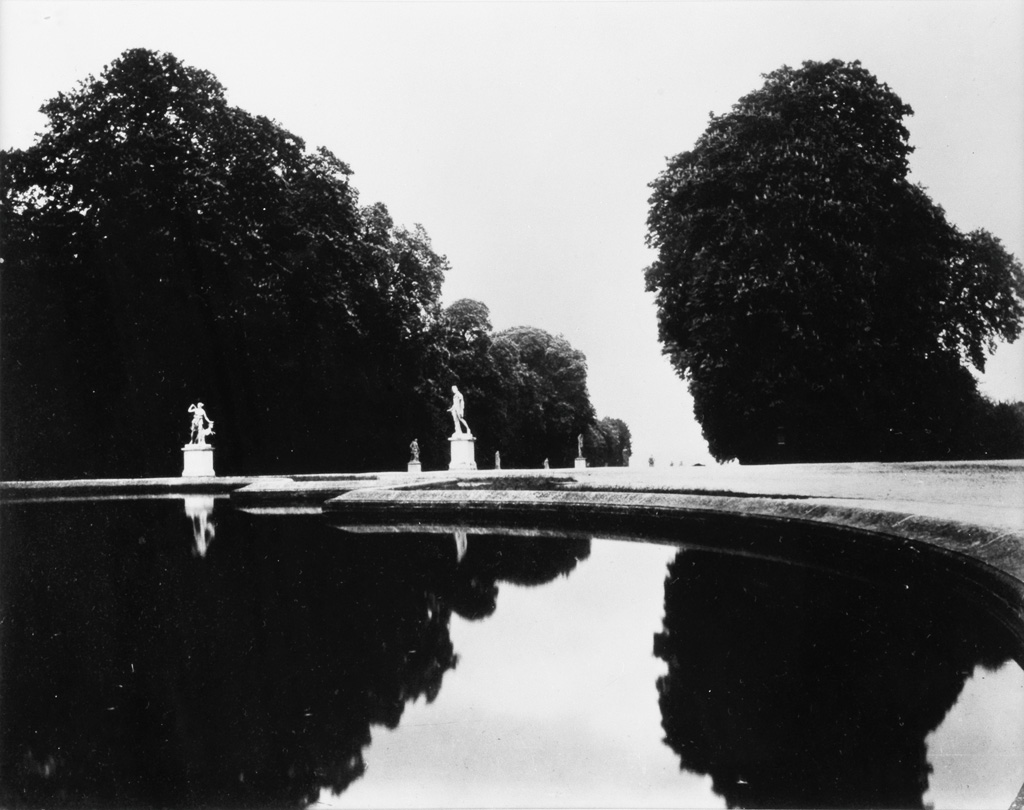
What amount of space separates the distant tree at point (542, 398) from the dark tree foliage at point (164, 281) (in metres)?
19.7

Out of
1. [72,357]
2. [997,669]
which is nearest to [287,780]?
[997,669]

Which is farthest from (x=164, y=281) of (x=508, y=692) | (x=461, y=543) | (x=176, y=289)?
(x=508, y=692)

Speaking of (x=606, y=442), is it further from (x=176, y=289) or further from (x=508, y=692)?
(x=508, y=692)

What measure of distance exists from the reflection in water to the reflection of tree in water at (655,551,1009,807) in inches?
249

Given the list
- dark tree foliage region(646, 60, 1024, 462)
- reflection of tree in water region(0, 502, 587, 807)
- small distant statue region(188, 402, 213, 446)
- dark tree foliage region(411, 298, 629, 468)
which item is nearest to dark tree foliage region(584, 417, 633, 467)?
dark tree foliage region(411, 298, 629, 468)

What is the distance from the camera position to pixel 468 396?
147 feet

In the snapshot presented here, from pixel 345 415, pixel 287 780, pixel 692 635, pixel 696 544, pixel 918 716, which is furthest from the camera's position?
pixel 345 415

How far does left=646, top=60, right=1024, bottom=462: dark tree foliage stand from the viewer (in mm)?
21688

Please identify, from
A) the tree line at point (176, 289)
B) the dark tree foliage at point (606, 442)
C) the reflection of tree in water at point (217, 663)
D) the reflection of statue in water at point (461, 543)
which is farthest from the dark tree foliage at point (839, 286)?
the dark tree foliage at point (606, 442)

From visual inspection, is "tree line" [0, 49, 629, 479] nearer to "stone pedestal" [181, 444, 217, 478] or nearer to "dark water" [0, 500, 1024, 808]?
"stone pedestal" [181, 444, 217, 478]

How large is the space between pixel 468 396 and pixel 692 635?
39.7m

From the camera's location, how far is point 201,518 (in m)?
14.9

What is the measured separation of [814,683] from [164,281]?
26.3m

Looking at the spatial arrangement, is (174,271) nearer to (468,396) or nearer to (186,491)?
(186,491)
